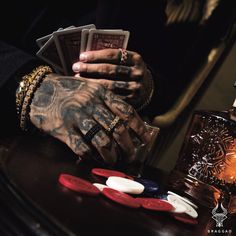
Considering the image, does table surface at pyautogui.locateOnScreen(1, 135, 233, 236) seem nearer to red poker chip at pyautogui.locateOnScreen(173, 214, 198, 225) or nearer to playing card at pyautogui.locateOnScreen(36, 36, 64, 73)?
red poker chip at pyautogui.locateOnScreen(173, 214, 198, 225)

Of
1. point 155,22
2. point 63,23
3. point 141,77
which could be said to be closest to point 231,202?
point 141,77

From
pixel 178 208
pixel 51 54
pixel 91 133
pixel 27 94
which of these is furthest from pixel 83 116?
pixel 51 54

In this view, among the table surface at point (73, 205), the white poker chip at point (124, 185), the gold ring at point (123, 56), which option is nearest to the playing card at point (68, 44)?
the gold ring at point (123, 56)

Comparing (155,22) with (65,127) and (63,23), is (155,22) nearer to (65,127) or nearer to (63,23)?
(63,23)

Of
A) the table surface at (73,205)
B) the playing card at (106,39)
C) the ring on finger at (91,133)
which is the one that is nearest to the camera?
the table surface at (73,205)

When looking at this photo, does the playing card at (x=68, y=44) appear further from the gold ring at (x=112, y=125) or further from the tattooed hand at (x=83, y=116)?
the gold ring at (x=112, y=125)

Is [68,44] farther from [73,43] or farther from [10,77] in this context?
[10,77]

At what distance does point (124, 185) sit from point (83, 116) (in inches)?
8.0

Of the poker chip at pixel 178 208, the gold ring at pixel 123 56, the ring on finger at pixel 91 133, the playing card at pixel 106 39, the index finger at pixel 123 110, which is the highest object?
the playing card at pixel 106 39

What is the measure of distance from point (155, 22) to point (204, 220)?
1211mm

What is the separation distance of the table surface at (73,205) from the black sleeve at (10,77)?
11 centimetres

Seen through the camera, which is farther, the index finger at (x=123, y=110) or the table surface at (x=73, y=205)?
the index finger at (x=123, y=110)

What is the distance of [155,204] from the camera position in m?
0.59

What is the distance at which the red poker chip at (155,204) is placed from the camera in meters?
0.58
